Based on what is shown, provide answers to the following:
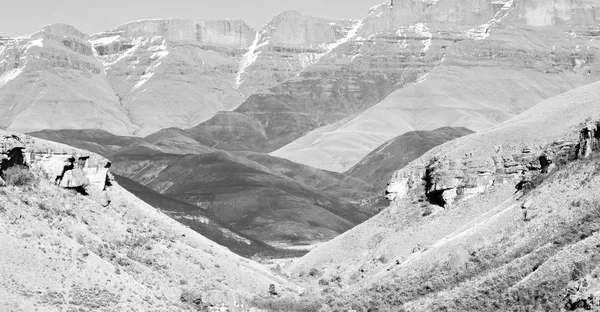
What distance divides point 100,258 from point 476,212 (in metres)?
37.0

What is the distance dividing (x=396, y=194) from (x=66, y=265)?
184ft

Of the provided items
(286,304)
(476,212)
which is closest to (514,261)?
(286,304)

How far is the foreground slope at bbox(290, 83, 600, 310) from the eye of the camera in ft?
200

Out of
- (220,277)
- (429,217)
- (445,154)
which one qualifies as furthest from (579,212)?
(445,154)

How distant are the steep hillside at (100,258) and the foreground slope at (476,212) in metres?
7.99

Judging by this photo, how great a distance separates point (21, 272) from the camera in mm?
49094

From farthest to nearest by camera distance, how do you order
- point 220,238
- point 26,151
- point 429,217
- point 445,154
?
point 220,238 → point 445,154 → point 429,217 → point 26,151

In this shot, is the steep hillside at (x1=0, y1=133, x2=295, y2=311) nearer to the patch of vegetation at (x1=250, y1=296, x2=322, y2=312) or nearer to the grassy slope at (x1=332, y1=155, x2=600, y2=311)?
the patch of vegetation at (x1=250, y1=296, x2=322, y2=312)

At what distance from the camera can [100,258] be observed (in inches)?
2245

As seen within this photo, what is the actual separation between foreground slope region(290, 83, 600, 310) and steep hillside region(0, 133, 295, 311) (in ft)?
26.2

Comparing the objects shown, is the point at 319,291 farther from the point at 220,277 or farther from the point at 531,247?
the point at 531,247

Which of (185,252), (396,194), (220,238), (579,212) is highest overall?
(579,212)

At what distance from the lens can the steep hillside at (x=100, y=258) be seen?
164 ft

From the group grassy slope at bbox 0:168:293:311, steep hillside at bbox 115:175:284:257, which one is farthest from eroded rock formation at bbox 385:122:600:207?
steep hillside at bbox 115:175:284:257
